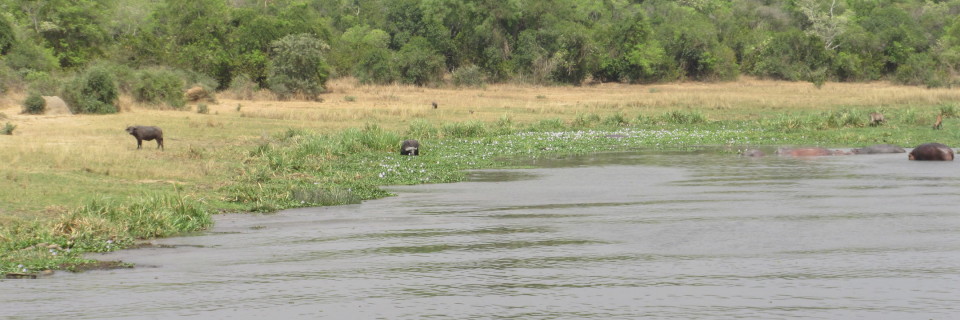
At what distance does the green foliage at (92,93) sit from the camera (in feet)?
107

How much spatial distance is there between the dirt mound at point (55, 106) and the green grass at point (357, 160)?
27.6 ft

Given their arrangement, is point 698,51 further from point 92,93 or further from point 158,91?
point 92,93

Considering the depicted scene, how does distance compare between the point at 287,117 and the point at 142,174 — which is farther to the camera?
the point at 287,117

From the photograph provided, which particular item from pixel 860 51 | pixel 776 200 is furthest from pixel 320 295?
pixel 860 51

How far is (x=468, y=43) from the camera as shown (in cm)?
6303

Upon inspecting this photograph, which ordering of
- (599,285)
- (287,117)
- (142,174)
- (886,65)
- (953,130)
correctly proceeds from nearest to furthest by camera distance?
(599,285) < (142,174) < (953,130) < (287,117) < (886,65)

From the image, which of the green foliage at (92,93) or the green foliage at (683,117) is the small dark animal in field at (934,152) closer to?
the green foliage at (683,117)

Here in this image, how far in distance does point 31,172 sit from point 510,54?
46.6m

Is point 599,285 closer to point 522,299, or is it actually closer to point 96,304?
point 522,299

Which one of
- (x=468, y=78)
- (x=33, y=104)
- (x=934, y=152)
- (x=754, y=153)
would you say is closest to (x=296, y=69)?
(x=468, y=78)

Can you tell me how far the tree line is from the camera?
48.0m

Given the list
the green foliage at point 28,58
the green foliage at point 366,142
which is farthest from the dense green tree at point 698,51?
the green foliage at point 366,142

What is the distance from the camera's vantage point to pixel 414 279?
35.1 feet

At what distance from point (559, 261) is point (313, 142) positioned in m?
13.3
